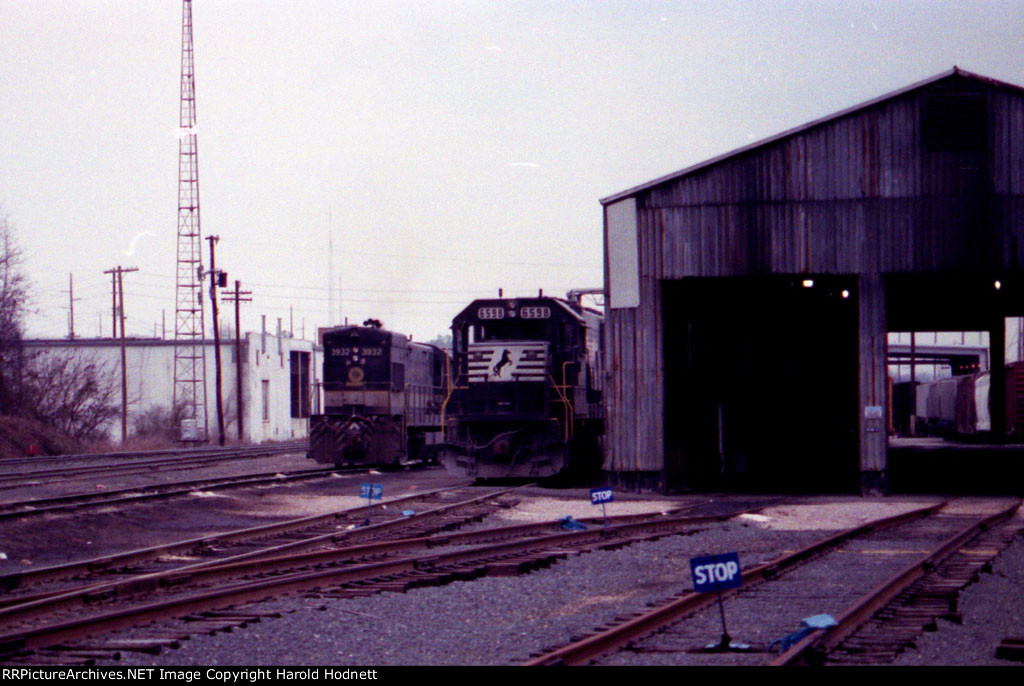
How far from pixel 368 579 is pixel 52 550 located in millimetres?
5406

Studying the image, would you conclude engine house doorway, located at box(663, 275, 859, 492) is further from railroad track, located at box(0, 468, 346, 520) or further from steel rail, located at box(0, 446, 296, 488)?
steel rail, located at box(0, 446, 296, 488)

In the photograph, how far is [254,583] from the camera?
9.66 meters

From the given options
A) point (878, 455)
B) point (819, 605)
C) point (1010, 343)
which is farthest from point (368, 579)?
point (1010, 343)

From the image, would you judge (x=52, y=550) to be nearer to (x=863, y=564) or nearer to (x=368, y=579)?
(x=368, y=579)

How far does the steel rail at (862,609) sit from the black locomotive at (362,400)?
1663cm

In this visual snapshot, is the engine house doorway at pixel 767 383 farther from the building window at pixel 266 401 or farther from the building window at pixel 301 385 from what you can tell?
the building window at pixel 301 385

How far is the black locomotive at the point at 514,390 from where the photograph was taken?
73.3ft

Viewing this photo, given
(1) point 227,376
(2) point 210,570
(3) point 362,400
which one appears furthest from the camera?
(1) point 227,376

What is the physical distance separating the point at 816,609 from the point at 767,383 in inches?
820

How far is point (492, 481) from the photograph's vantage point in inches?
1005

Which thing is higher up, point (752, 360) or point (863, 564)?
point (752, 360)

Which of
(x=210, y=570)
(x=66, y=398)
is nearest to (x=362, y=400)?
(x=210, y=570)

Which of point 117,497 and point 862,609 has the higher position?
point 862,609

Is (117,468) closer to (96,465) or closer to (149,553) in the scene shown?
(96,465)
